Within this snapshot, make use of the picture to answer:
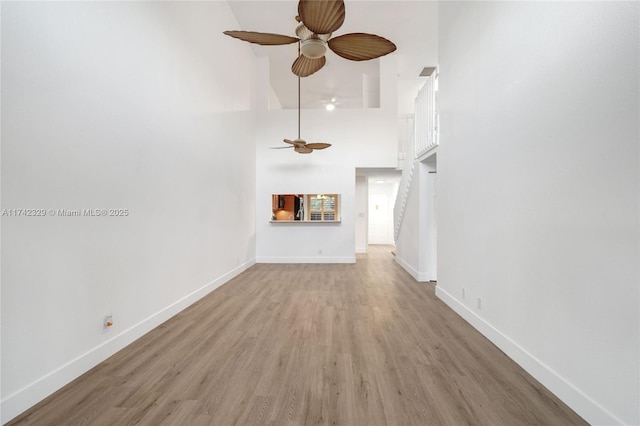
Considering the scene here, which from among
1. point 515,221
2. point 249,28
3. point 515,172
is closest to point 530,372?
point 515,221

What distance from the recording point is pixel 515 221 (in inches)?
95.5

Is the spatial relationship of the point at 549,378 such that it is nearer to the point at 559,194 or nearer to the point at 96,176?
the point at 559,194

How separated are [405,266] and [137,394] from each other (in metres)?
5.43

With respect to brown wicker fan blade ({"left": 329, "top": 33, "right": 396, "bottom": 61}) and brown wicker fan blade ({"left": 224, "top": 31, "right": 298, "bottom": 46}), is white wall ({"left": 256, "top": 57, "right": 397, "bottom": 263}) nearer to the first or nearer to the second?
brown wicker fan blade ({"left": 329, "top": 33, "right": 396, "bottom": 61})

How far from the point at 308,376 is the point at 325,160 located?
18.7 feet

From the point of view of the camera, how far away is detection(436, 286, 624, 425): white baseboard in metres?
1.62

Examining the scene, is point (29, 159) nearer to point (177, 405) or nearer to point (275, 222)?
point (177, 405)

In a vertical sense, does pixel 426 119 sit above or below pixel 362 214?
above

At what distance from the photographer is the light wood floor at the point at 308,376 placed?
173 centimetres

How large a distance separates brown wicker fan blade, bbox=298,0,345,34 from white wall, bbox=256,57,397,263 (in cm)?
500

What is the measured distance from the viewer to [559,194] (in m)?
1.95

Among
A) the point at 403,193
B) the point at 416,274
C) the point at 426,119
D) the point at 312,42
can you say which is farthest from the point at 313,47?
the point at 403,193

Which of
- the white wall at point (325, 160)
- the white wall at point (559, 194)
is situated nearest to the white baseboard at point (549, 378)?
the white wall at point (559, 194)

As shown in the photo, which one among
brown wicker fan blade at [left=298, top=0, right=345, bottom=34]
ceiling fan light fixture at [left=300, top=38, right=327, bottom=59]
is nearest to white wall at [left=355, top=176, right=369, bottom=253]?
ceiling fan light fixture at [left=300, top=38, right=327, bottom=59]
